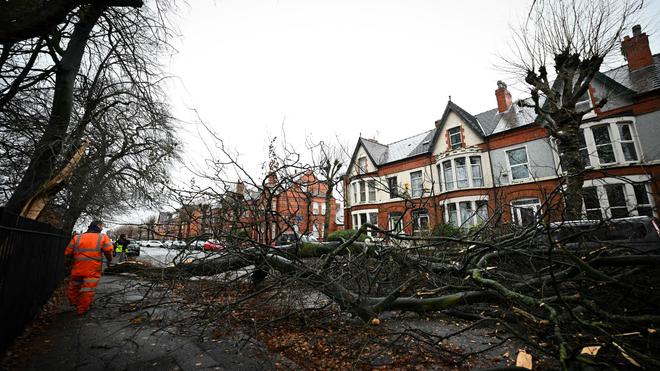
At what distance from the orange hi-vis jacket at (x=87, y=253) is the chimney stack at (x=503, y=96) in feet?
71.8

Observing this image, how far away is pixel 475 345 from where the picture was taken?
10.7 feet

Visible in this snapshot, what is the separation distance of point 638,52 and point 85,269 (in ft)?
76.8

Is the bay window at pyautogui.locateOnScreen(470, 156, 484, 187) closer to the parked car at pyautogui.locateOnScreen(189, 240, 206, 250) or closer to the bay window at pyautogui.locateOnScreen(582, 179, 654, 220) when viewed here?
the bay window at pyautogui.locateOnScreen(582, 179, 654, 220)

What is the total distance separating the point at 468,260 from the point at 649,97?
16.6 metres

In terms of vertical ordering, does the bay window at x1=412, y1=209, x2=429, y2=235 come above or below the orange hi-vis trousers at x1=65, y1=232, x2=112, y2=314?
above

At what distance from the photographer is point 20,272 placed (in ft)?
11.0

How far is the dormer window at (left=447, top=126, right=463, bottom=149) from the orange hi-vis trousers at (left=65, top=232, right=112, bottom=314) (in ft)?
64.0

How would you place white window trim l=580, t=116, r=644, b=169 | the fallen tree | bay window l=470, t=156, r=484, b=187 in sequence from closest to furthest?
the fallen tree
white window trim l=580, t=116, r=644, b=169
bay window l=470, t=156, r=484, b=187

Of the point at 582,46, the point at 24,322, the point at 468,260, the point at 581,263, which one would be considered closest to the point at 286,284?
the point at 468,260

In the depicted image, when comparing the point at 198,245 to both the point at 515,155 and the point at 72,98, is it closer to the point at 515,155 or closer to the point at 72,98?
the point at 72,98

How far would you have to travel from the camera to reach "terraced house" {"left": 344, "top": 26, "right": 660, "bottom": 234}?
478 inches

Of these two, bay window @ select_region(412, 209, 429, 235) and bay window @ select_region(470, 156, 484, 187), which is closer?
bay window @ select_region(412, 209, 429, 235)

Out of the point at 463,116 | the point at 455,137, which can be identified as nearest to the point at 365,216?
the point at 455,137

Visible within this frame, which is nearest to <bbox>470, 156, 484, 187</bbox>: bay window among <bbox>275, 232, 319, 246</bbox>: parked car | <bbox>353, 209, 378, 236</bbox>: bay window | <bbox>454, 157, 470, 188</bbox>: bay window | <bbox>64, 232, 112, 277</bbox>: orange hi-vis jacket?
<bbox>454, 157, 470, 188</bbox>: bay window
